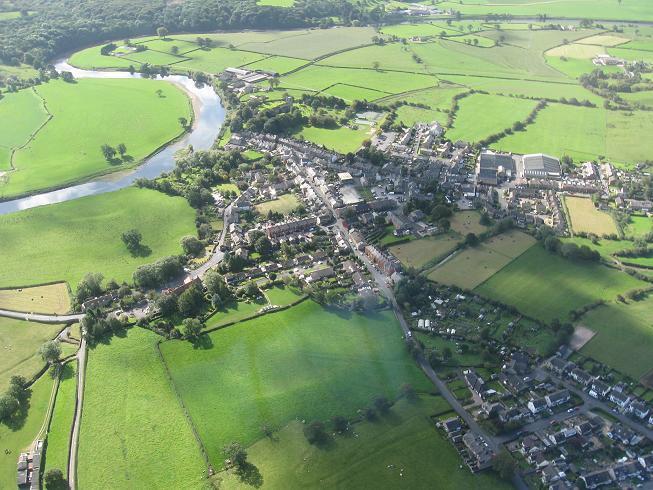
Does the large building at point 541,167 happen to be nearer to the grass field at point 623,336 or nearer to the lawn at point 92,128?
the grass field at point 623,336

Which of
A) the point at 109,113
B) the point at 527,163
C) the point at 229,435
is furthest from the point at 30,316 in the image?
the point at 527,163

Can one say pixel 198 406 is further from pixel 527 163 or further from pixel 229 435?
pixel 527 163

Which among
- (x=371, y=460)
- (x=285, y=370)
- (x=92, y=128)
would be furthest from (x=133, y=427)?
(x=92, y=128)

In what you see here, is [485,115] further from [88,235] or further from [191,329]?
[191,329]

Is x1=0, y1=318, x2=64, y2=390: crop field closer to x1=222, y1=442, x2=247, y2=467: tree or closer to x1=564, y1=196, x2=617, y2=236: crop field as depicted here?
x1=222, y1=442, x2=247, y2=467: tree

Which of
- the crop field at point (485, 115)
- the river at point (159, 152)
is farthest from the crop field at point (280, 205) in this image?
the crop field at point (485, 115)

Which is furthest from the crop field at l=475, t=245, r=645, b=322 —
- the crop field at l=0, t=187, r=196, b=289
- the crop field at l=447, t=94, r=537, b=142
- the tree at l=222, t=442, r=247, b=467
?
the crop field at l=447, t=94, r=537, b=142
